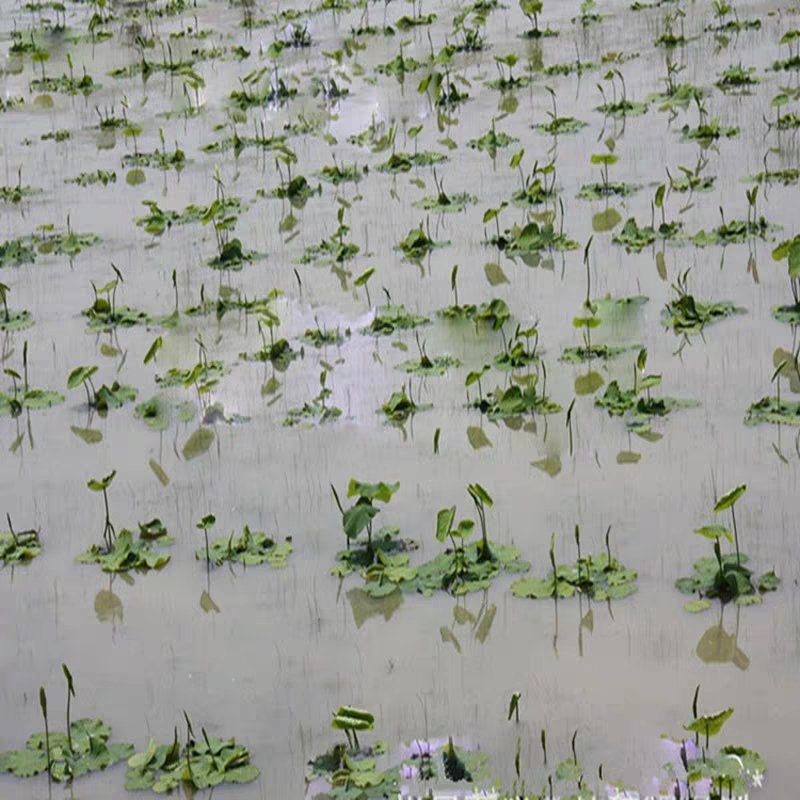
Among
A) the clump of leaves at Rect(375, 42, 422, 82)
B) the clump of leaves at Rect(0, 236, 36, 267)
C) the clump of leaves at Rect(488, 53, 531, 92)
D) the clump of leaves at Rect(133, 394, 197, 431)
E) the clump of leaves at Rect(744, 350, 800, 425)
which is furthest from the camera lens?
the clump of leaves at Rect(375, 42, 422, 82)

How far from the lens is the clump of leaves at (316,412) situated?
5.65m

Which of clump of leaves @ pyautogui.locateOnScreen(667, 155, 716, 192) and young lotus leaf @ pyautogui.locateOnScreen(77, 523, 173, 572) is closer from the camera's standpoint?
young lotus leaf @ pyautogui.locateOnScreen(77, 523, 173, 572)

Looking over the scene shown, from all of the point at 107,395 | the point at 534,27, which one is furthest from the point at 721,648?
the point at 534,27

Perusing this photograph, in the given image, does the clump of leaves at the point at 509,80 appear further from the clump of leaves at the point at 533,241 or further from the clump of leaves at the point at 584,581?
the clump of leaves at the point at 584,581

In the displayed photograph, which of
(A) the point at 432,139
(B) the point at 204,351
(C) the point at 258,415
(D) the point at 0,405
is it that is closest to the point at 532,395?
(C) the point at 258,415

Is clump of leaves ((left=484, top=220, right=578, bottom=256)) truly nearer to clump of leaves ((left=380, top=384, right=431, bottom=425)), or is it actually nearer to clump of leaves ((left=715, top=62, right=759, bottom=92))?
clump of leaves ((left=380, top=384, right=431, bottom=425))

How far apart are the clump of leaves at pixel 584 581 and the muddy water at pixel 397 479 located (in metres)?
0.05

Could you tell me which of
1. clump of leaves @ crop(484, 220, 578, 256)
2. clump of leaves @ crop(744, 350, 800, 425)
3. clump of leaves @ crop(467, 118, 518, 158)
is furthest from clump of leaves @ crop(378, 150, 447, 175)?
clump of leaves @ crop(744, 350, 800, 425)

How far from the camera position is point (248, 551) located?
4.80 metres

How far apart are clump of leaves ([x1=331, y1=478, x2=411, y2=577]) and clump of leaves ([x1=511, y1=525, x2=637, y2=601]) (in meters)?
0.44

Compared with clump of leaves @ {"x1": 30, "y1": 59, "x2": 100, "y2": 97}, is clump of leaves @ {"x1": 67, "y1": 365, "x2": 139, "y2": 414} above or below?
below

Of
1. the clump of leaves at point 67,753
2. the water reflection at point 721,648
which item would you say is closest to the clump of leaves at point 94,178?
the clump of leaves at point 67,753

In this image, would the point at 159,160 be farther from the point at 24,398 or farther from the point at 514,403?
the point at 514,403

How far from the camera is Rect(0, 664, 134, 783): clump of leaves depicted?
3852 millimetres
